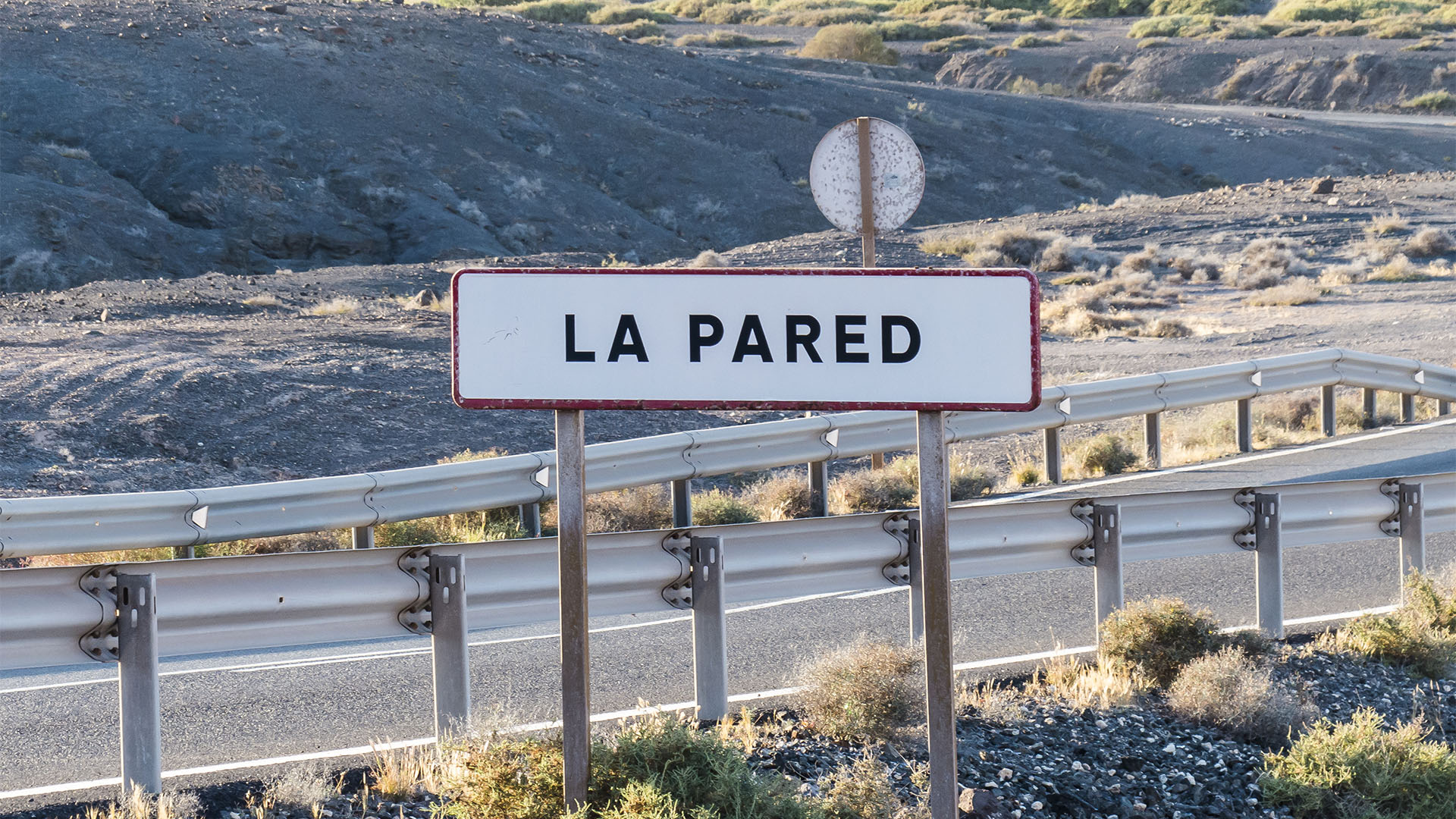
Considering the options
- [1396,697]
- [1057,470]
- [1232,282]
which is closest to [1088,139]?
[1232,282]

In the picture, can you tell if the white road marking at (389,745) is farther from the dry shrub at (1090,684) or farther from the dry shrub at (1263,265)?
the dry shrub at (1263,265)

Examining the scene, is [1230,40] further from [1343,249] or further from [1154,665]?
[1154,665]

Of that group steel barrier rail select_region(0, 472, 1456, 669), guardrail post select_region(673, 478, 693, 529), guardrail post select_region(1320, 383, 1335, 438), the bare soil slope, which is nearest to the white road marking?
steel barrier rail select_region(0, 472, 1456, 669)

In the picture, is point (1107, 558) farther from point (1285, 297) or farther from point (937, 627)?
point (1285, 297)

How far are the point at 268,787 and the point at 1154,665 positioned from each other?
12.6 feet

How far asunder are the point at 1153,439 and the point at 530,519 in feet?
22.1

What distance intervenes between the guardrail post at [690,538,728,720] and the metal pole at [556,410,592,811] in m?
1.51

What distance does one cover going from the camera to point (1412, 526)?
7926 millimetres

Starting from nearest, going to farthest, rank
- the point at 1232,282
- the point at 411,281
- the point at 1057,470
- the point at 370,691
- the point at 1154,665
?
the point at 1154,665 → the point at 370,691 → the point at 1057,470 → the point at 411,281 → the point at 1232,282

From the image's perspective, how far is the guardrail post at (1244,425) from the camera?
14.8 metres

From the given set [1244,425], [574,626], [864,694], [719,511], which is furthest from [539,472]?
[1244,425]

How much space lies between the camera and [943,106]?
57250mm

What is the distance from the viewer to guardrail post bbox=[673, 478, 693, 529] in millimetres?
11203

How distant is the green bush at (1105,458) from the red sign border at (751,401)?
32.8 ft
